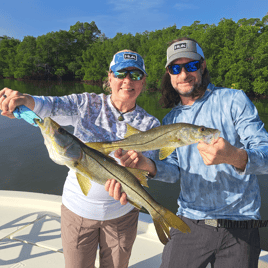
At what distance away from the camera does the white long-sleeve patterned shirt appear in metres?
2.77

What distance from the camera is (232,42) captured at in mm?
50562

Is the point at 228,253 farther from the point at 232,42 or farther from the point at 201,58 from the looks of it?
the point at 232,42

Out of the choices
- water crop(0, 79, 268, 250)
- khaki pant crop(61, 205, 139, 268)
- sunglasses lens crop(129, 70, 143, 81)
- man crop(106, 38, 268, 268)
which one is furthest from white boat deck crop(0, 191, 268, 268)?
water crop(0, 79, 268, 250)

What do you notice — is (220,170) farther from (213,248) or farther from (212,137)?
(213,248)

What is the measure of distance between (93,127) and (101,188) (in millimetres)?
764

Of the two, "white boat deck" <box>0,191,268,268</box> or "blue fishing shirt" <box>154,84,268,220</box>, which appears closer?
"blue fishing shirt" <box>154,84,268,220</box>

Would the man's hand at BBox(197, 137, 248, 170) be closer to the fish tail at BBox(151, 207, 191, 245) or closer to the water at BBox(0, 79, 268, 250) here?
the fish tail at BBox(151, 207, 191, 245)

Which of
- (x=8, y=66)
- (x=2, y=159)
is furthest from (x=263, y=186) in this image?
(x=8, y=66)

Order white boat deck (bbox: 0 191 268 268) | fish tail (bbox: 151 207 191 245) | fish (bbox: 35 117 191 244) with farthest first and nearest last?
white boat deck (bbox: 0 191 268 268) → fish tail (bbox: 151 207 191 245) → fish (bbox: 35 117 191 244)

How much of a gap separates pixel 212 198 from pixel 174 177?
52 cm

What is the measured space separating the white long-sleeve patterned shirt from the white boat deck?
6.05 ft

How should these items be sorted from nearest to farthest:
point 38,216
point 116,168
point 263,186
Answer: point 116,168 < point 38,216 < point 263,186

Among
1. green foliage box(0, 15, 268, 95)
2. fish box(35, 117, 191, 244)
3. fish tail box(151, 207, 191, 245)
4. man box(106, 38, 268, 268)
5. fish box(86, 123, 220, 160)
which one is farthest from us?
green foliage box(0, 15, 268, 95)

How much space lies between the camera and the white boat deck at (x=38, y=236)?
4.03m
